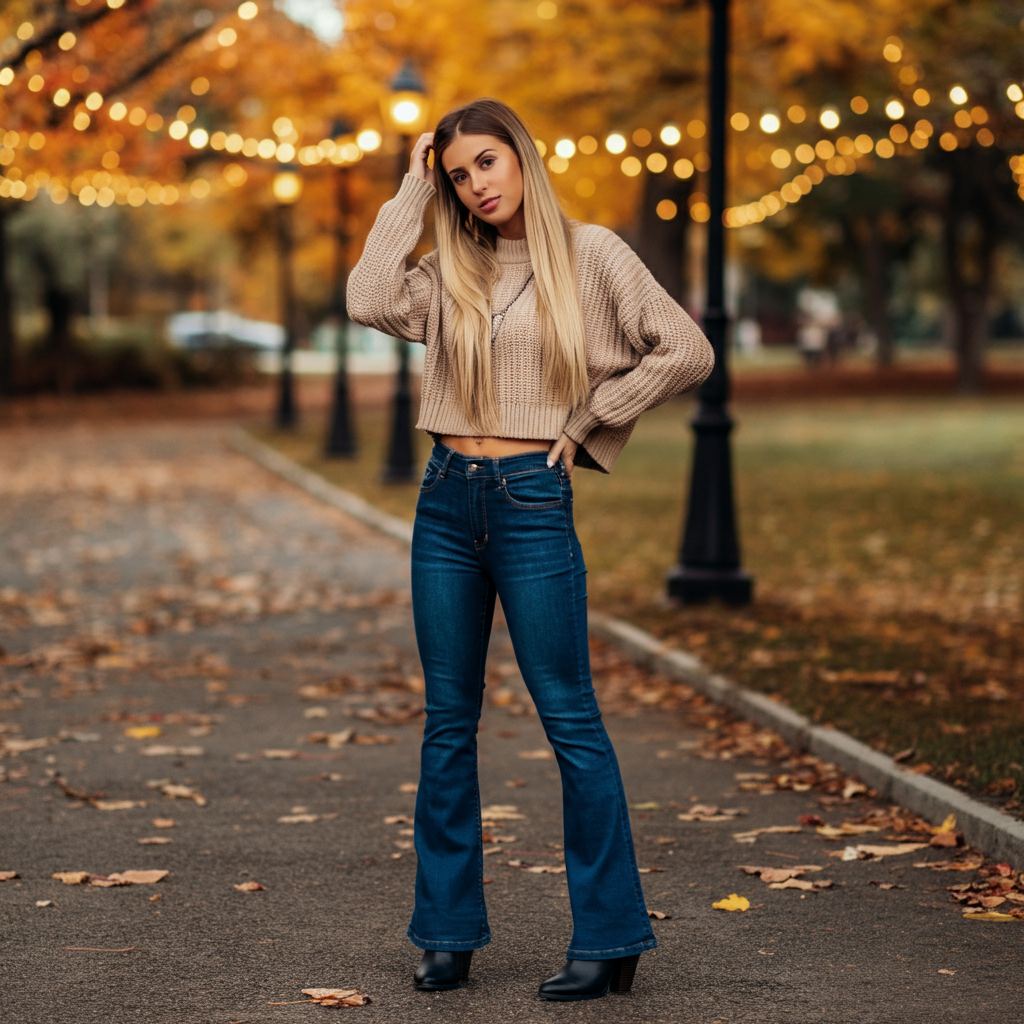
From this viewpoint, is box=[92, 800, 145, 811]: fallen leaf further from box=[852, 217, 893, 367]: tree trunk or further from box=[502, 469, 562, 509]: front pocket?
box=[852, 217, 893, 367]: tree trunk

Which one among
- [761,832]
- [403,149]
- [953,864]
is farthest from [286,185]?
[953,864]

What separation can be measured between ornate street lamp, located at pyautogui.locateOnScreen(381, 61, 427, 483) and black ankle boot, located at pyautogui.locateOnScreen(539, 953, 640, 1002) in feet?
44.8

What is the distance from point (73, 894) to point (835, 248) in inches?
1598

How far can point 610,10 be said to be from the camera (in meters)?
25.2

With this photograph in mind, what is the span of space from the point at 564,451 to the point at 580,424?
7 centimetres

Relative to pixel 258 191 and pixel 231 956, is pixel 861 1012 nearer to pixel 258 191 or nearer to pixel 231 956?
pixel 231 956

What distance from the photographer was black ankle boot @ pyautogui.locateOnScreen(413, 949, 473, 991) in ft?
13.4

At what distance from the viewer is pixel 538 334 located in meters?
3.94

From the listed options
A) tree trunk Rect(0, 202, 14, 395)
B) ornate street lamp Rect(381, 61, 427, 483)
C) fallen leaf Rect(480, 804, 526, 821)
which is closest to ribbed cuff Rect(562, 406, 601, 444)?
fallen leaf Rect(480, 804, 526, 821)

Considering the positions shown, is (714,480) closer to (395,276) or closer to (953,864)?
(953,864)

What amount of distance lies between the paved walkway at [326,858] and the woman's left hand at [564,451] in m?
1.28

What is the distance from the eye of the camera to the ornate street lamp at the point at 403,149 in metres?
16.7

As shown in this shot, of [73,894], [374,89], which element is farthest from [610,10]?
[73,894]

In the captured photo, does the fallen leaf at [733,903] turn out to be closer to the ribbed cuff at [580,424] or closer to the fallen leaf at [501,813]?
the fallen leaf at [501,813]
